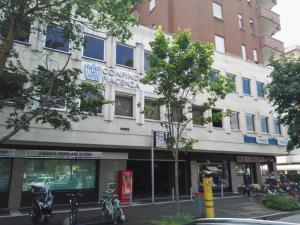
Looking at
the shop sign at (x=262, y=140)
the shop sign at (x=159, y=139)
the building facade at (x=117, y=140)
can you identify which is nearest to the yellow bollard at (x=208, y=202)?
the building facade at (x=117, y=140)

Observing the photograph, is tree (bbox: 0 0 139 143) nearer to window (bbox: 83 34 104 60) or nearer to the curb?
window (bbox: 83 34 104 60)

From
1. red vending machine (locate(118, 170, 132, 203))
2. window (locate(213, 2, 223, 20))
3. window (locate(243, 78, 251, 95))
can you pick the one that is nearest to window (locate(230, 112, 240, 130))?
window (locate(243, 78, 251, 95))

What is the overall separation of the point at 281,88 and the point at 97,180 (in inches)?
532

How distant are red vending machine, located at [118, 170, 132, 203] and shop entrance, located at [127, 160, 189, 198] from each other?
9.44 ft

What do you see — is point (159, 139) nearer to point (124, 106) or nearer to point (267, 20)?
point (124, 106)

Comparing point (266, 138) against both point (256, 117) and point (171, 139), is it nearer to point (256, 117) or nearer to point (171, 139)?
point (256, 117)

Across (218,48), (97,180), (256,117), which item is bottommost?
(97,180)

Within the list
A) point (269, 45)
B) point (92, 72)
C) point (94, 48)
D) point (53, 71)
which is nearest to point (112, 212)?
point (53, 71)

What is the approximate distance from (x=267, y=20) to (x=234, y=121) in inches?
610

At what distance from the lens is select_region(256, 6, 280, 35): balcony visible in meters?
33.3

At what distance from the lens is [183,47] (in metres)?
13.3

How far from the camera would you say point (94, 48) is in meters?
18.0

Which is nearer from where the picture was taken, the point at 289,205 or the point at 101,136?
the point at 289,205

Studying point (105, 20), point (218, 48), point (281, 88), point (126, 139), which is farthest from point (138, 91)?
point (218, 48)
